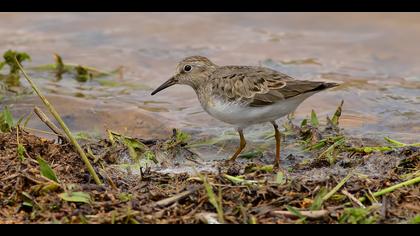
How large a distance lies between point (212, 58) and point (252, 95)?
4.44 meters

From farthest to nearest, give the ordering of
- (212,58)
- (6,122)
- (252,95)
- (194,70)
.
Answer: (212,58) → (194,70) → (252,95) → (6,122)

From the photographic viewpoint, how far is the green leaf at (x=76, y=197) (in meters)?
5.46

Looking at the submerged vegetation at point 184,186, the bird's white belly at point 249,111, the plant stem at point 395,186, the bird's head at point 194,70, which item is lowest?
the submerged vegetation at point 184,186

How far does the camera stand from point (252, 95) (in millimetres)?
7727

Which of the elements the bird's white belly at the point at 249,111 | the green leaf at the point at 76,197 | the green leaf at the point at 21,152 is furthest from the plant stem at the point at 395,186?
the green leaf at the point at 21,152

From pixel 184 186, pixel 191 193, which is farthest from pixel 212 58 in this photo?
pixel 191 193

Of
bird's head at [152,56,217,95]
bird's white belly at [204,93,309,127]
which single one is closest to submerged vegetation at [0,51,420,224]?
bird's white belly at [204,93,309,127]

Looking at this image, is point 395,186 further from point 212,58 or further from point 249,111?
point 212,58

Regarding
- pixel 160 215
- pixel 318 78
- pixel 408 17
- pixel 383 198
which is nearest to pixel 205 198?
pixel 160 215

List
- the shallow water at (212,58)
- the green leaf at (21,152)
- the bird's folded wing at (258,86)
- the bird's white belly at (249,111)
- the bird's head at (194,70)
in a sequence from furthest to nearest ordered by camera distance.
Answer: the shallow water at (212,58), the bird's head at (194,70), the bird's white belly at (249,111), the bird's folded wing at (258,86), the green leaf at (21,152)

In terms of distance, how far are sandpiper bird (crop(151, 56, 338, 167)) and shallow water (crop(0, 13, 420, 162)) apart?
2.35 ft

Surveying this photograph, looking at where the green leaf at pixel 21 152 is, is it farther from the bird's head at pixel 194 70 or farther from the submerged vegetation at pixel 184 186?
the bird's head at pixel 194 70

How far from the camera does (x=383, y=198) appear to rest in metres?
5.67

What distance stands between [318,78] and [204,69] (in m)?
2.96
